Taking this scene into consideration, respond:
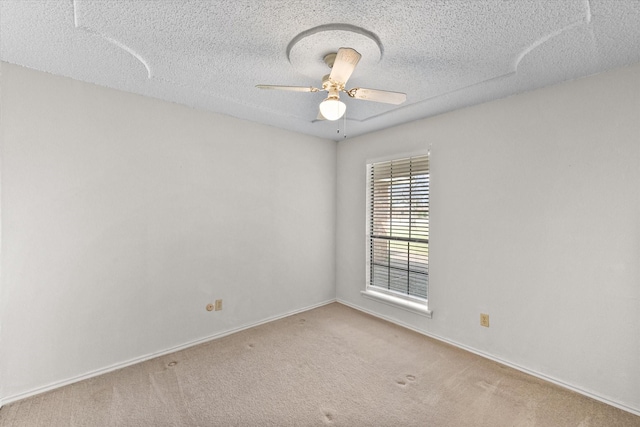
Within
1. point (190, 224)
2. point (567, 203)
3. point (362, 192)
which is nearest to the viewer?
point (567, 203)

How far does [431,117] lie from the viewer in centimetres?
311

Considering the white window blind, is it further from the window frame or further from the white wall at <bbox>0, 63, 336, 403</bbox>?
the white wall at <bbox>0, 63, 336, 403</bbox>

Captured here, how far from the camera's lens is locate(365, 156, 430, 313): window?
10.7 feet

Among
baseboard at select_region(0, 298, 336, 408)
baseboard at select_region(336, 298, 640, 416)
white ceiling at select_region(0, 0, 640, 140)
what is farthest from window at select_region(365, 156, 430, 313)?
baseboard at select_region(0, 298, 336, 408)

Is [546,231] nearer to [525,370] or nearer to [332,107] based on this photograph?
[525,370]

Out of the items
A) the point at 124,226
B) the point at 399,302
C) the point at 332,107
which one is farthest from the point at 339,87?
the point at 399,302

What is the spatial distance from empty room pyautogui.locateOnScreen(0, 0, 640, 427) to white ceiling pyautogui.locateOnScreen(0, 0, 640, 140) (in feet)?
0.05

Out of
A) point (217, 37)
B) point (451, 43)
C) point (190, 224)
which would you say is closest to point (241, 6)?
point (217, 37)

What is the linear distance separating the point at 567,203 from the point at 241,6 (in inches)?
104

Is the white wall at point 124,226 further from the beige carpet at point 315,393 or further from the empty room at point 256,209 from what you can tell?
the beige carpet at point 315,393

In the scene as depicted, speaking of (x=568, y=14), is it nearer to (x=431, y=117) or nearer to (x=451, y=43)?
(x=451, y=43)

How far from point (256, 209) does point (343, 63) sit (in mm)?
2145

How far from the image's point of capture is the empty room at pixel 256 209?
1.70 m

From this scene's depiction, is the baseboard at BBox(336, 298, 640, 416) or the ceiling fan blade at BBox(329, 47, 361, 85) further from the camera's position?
the baseboard at BBox(336, 298, 640, 416)
